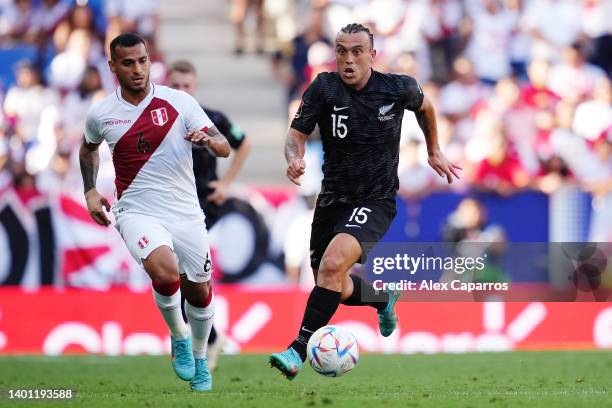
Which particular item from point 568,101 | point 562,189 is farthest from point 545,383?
point 568,101

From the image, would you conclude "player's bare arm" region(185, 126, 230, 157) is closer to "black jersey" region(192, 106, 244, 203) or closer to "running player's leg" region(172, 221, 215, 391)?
"running player's leg" region(172, 221, 215, 391)

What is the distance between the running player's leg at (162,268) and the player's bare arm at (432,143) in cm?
217

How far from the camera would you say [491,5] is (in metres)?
20.6

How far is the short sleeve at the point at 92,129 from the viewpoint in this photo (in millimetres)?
9461

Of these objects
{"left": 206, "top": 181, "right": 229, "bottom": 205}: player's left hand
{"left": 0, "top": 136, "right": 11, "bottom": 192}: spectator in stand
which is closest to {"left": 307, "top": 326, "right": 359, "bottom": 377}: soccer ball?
{"left": 206, "top": 181, "right": 229, "bottom": 205}: player's left hand

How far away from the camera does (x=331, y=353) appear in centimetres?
898

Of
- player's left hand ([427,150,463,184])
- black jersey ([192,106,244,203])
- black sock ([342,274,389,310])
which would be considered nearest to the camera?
player's left hand ([427,150,463,184])

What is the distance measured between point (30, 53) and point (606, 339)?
10091 millimetres

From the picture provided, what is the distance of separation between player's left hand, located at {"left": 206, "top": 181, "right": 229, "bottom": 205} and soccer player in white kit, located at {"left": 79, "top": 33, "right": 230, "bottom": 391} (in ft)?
5.78

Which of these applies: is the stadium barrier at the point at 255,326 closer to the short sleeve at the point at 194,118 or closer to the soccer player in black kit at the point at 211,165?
the soccer player in black kit at the point at 211,165

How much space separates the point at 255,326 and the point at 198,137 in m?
6.87

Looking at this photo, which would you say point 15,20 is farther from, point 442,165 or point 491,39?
point 442,165

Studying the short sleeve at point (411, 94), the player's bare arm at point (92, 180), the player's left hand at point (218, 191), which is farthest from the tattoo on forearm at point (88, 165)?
the short sleeve at point (411, 94)

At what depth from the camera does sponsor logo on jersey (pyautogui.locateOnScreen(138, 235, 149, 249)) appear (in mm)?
9180
